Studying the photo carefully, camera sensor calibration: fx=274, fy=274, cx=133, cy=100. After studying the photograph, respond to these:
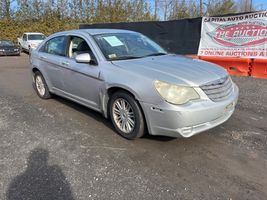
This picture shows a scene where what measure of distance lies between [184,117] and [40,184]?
1785mm

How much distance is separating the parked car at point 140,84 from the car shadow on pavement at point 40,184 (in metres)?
1.21

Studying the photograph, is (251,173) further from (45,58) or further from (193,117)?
(45,58)

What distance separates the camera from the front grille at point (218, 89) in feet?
11.4

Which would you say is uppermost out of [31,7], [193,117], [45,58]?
[31,7]

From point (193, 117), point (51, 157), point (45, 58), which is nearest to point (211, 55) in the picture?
point (45, 58)

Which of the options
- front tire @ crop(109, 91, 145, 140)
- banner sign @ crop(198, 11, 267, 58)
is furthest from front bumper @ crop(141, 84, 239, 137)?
banner sign @ crop(198, 11, 267, 58)

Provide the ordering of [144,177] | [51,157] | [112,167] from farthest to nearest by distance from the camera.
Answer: [51,157] → [112,167] → [144,177]

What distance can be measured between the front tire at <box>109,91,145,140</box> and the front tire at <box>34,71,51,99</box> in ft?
8.11

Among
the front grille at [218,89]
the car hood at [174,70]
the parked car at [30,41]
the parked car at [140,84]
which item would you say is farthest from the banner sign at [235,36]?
the parked car at [30,41]

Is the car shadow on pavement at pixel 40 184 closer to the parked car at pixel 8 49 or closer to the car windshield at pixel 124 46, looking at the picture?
the car windshield at pixel 124 46

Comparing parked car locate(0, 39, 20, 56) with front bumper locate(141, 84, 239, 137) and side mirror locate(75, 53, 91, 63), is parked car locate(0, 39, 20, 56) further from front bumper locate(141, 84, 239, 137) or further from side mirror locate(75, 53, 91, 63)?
front bumper locate(141, 84, 239, 137)

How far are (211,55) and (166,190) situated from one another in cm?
807

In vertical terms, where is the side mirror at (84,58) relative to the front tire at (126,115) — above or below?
above

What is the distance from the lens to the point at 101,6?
28875mm
